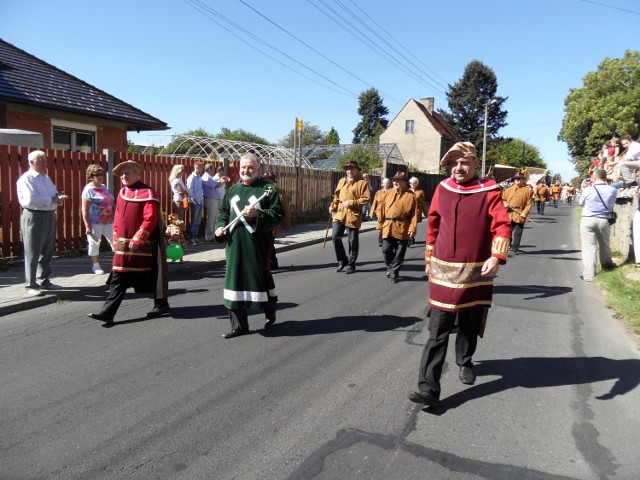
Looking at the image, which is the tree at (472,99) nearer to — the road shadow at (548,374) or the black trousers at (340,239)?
the black trousers at (340,239)

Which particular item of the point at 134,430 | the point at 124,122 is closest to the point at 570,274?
the point at 134,430

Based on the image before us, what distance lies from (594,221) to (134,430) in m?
8.29

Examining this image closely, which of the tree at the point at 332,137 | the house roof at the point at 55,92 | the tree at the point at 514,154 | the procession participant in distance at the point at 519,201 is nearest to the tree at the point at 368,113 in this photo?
the tree at the point at 332,137

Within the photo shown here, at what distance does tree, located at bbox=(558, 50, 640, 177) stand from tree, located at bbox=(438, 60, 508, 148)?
14195 millimetres

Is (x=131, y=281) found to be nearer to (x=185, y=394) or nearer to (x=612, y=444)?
(x=185, y=394)

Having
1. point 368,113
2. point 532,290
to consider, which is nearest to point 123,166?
point 532,290

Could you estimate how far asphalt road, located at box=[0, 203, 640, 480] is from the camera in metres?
2.98

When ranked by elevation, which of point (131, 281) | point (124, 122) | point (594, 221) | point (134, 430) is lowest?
point (134, 430)

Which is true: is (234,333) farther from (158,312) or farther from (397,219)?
(397,219)

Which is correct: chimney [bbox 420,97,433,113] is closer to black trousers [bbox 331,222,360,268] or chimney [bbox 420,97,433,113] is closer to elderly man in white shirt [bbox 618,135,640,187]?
elderly man in white shirt [bbox 618,135,640,187]

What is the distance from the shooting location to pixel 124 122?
52.6ft

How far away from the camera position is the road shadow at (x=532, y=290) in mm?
7930

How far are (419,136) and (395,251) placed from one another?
46.9 m

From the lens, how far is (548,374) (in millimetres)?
4426
